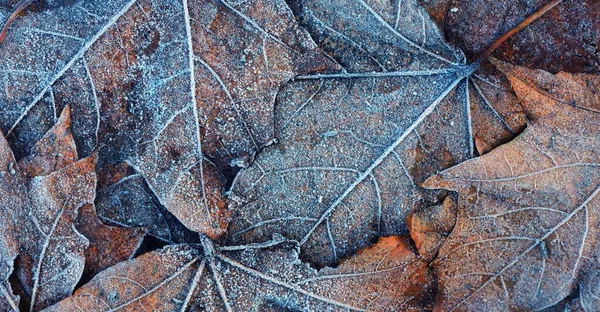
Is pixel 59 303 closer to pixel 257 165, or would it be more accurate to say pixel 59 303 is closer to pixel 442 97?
pixel 257 165

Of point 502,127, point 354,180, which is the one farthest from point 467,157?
point 354,180

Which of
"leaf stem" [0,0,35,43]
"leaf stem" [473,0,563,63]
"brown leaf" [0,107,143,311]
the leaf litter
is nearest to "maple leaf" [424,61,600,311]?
the leaf litter

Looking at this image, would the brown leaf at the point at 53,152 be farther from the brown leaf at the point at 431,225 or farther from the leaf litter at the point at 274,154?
the brown leaf at the point at 431,225

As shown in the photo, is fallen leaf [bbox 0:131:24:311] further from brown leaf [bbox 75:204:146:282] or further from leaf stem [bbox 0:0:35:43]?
leaf stem [bbox 0:0:35:43]

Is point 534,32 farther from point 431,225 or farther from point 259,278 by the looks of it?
point 259,278

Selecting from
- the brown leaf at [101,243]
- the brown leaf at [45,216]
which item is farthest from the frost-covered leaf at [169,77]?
the brown leaf at [101,243]

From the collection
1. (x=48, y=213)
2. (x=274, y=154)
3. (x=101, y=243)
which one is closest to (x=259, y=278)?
(x=274, y=154)
